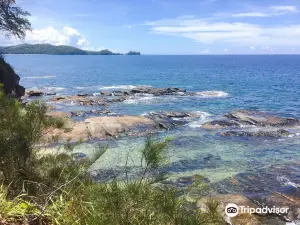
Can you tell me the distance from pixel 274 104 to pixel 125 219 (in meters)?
49.9

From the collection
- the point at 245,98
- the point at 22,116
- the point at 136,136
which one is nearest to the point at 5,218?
the point at 22,116

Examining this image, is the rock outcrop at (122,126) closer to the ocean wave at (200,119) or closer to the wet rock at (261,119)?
the ocean wave at (200,119)

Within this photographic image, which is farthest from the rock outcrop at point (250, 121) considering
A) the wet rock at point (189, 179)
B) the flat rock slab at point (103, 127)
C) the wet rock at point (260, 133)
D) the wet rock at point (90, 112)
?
the wet rock at point (189, 179)

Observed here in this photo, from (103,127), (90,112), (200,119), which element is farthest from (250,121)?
(90,112)

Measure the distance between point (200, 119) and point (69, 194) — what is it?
33.4m

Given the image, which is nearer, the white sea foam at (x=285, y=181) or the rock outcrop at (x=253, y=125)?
the white sea foam at (x=285, y=181)

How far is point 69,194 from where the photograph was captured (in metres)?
7.01

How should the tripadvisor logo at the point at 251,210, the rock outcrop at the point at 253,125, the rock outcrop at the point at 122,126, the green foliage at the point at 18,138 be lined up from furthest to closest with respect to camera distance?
the rock outcrop at the point at 253,125 < the rock outcrop at the point at 122,126 < the tripadvisor logo at the point at 251,210 < the green foliage at the point at 18,138

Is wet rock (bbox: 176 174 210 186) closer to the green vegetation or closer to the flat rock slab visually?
the green vegetation

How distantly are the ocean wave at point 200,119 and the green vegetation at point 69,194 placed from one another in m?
27.5

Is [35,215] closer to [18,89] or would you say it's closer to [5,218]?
[5,218]

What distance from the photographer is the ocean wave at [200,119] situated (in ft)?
119

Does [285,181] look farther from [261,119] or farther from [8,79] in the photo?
[8,79]

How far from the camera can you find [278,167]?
22656mm
